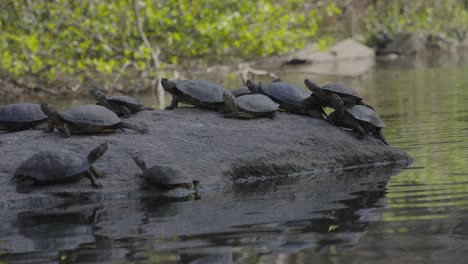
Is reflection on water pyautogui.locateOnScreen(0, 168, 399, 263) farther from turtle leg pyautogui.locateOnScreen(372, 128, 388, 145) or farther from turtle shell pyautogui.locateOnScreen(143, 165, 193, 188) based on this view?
turtle leg pyautogui.locateOnScreen(372, 128, 388, 145)

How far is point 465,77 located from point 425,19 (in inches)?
789

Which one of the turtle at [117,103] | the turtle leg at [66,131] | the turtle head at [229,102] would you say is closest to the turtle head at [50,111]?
the turtle leg at [66,131]

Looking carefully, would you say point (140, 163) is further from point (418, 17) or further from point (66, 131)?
point (418, 17)

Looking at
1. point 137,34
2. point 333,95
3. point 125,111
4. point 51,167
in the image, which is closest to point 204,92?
point 125,111

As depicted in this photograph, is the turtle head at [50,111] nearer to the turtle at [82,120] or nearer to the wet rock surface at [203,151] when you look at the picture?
the turtle at [82,120]

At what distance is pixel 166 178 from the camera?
19.4 ft

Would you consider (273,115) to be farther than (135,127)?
Yes

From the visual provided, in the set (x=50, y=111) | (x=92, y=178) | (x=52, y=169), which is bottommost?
(x=92, y=178)

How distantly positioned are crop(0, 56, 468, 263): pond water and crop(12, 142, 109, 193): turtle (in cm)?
31

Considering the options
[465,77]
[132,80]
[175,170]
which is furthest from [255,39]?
[175,170]

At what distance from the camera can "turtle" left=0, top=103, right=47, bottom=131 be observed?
23.4ft

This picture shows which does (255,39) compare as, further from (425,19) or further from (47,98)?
(425,19)

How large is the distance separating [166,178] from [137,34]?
42.7 ft

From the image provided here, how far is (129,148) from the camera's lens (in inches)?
256
